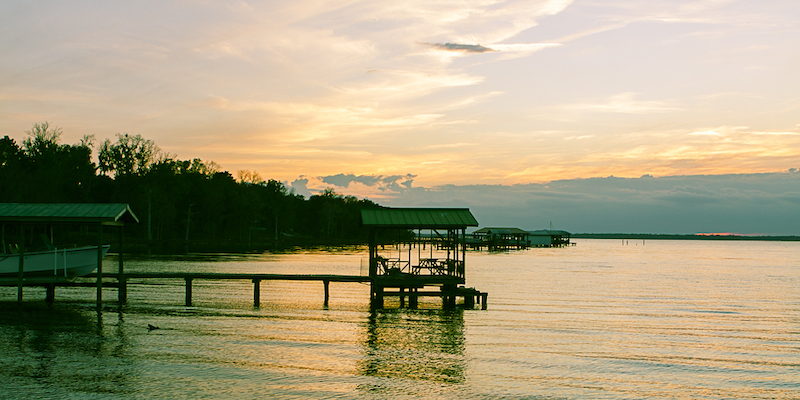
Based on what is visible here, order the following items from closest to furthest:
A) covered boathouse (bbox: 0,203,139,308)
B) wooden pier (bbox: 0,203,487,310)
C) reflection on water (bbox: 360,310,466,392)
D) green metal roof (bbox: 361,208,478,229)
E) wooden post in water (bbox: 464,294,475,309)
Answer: reflection on water (bbox: 360,310,466,392), covered boathouse (bbox: 0,203,139,308), wooden pier (bbox: 0,203,487,310), green metal roof (bbox: 361,208,478,229), wooden post in water (bbox: 464,294,475,309)

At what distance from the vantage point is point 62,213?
23562mm

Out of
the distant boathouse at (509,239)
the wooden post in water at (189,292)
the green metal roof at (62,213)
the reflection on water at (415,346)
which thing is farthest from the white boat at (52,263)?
the distant boathouse at (509,239)

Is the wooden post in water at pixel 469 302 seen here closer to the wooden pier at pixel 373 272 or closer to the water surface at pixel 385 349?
the wooden pier at pixel 373 272

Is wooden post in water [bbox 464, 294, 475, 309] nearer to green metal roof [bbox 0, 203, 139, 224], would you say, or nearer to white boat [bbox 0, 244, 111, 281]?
green metal roof [bbox 0, 203, 139, 224]

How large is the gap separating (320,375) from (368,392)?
79.3 inches

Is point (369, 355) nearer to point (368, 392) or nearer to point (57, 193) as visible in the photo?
point (368, 392)

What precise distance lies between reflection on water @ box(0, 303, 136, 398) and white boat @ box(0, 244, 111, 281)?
230 cm

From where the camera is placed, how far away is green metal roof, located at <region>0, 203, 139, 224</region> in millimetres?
23031

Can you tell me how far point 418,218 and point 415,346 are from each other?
10084 millimetres

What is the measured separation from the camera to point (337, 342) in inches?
779

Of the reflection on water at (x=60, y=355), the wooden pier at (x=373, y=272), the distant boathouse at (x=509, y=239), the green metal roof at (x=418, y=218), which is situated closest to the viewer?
the reflection on water at (x=60, y=355)

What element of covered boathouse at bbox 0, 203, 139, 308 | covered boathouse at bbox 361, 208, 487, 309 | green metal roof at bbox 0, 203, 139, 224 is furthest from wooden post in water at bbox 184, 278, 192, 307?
covered boathouse at bbox 361, 208, 487, 309

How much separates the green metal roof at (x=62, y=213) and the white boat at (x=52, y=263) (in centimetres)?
269

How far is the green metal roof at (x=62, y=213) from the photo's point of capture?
23.0m
